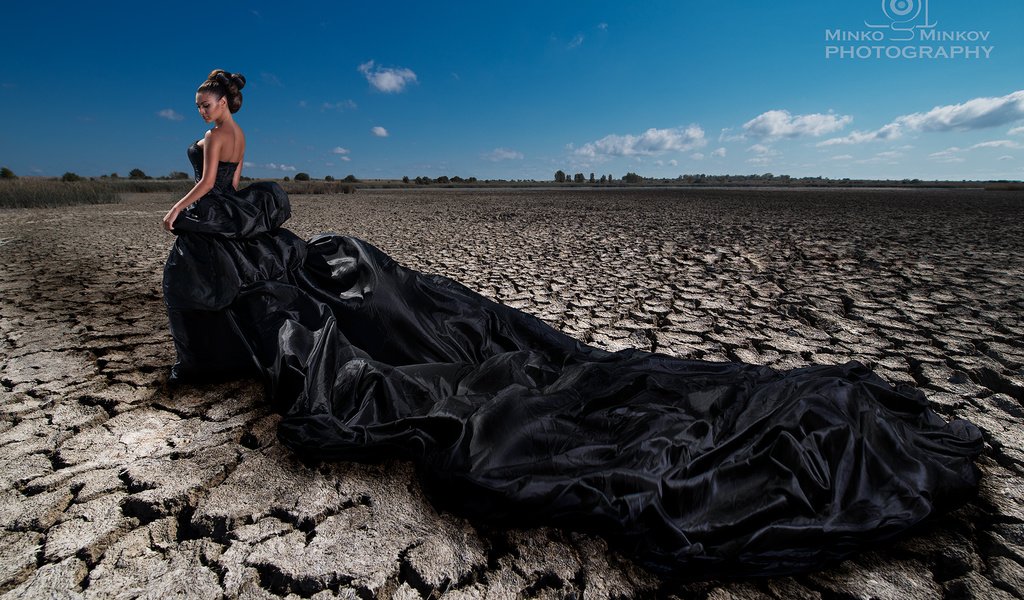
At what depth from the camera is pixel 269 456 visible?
64.2 inches

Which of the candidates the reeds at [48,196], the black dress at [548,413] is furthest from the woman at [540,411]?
the reeds at [48,196]

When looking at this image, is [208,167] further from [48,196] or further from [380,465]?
[48,196]

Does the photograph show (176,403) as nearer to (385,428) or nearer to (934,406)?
(385,428)

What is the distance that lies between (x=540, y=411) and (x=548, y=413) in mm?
27

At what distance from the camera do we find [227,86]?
207cm

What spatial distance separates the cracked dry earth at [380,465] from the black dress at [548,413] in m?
0.09

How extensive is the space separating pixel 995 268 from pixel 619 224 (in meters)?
5.32

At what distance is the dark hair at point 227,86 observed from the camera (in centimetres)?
200

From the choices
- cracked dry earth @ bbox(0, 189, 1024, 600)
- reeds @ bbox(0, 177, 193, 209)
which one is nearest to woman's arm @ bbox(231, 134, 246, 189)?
cracked dry earth @ bbox(0, 189, 1024, 600)

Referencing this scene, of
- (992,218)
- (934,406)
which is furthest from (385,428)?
(992,218)

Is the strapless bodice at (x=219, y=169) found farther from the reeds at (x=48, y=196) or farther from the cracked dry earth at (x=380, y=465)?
the reeds at (x=48, y=196)

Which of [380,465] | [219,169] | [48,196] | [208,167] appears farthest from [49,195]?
[380,465]

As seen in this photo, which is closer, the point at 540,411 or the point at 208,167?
the point at 540,411

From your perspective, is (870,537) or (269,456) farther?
(269,456)
